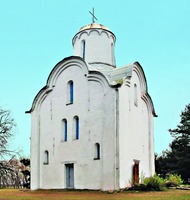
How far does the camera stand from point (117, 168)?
2231 cm

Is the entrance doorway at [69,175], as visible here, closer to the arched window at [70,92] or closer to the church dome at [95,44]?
the arched window at [70,92]

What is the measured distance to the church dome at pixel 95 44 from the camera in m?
29.3

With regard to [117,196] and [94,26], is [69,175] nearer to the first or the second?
[117,196]

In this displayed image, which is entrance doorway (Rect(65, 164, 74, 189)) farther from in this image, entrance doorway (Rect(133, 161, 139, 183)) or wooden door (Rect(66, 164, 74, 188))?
entrance doorway (Rect(133, 161, 139, 183))

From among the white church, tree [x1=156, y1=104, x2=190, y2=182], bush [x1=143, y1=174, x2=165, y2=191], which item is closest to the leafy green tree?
tree [x1=156, y1=104, x2=190, y2=182]

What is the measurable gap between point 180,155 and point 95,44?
19466mm

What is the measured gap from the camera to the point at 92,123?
79.9ft

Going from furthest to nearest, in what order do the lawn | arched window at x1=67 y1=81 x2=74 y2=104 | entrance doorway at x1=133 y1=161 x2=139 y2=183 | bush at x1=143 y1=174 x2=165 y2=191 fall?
1. arched window at x1=67 y1=81 x2=74 y2=104
2. entrance doorway at x1=133 y1=161 x2=139 y2=183
3. bush at x1=143 y1=174 x2=165 y2=191
4. the lawn

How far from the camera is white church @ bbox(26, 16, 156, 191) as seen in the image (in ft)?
76.1

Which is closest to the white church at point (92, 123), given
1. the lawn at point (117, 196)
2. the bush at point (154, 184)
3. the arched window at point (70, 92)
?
the arched window at point (70, 92)

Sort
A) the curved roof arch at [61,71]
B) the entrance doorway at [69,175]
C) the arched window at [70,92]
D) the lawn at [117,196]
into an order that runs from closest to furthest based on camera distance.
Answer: the lawn at [117,196]
the curved roof arch at [61,71]
the entrance doorway at [69,175]
the arched window at [70,92]

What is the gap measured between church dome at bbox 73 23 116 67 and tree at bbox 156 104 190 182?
669 inches

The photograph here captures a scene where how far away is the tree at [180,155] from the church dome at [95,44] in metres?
17.0

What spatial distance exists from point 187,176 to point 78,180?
20.4 meters
